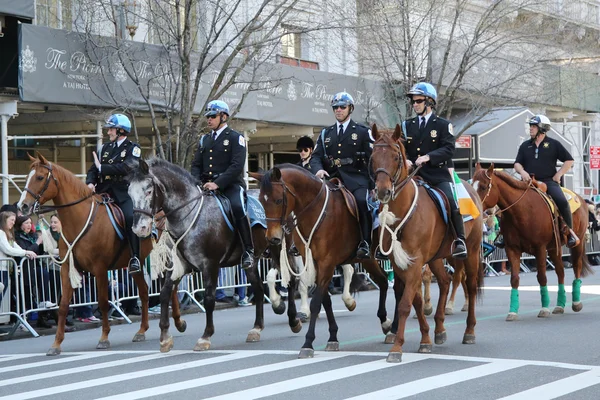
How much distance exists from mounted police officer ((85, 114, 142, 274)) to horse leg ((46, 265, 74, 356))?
0.97 m

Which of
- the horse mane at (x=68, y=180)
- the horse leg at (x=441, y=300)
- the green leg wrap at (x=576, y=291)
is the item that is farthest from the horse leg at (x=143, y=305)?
the green leg wrap at (x=576, y=291)

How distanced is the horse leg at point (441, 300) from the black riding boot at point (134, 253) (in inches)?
157

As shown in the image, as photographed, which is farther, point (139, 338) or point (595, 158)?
point (595, 158)

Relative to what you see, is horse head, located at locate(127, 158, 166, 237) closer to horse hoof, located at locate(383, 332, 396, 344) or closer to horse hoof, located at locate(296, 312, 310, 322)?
horse hoof, located at locate(383, 332, 396, 344)

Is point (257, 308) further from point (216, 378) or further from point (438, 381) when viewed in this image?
point (438, 381)

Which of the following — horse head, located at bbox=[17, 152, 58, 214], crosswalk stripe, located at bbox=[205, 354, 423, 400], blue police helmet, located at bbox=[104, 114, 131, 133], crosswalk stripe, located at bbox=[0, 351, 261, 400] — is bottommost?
crosswalk stripe, located at bbox=[0, 351, 261, 400]

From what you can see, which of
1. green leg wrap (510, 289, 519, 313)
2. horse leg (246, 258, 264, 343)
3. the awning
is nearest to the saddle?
horse leg (246, 258, 264, 343)

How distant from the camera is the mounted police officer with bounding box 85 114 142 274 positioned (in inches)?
546

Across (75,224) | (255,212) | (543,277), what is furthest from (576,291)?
(75,224)

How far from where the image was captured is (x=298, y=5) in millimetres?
23844

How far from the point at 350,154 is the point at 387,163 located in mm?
1959

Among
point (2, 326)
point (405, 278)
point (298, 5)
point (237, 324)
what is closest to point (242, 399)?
point (405, 278)

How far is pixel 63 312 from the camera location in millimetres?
12977

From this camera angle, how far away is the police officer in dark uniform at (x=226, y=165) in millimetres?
12898
